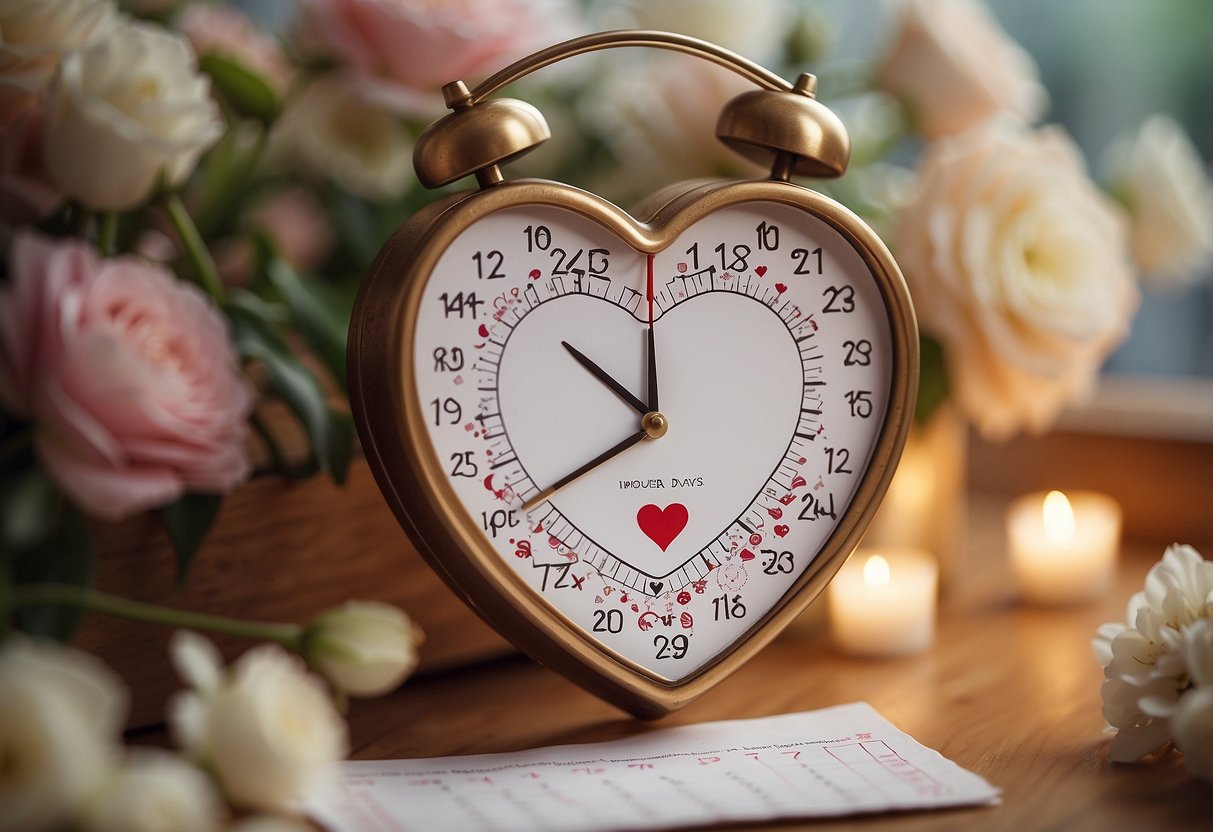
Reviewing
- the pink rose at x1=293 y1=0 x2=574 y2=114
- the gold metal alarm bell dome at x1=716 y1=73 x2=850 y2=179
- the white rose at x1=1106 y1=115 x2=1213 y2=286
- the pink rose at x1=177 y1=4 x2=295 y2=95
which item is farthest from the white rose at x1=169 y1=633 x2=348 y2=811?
the white rose at x1=1106 y1=115 x2=1213 y2=286

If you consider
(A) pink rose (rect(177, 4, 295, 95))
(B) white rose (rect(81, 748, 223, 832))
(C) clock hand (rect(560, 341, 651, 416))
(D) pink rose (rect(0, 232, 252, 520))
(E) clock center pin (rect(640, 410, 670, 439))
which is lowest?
(B) white rose (rect(81, 748, 223, 832))

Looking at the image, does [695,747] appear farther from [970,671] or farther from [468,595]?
[970,671]

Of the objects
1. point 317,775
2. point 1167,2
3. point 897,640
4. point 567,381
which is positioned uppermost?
point 1167,2

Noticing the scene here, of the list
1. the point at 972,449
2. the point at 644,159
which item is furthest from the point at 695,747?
the point at 972,449

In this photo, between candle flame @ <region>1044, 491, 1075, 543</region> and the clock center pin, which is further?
candle flame @ <region>1044, 491, 1075, 543</region>

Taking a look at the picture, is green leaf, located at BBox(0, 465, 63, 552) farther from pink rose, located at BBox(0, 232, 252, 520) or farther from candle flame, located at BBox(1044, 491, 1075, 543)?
candle flame, located at BBox(1044, 491, 1075, 543)

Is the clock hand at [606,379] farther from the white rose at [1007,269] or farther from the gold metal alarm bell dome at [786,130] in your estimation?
the white rose at [1007,269]

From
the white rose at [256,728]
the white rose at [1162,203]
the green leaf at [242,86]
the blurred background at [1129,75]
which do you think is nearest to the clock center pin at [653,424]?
the white rose at [256,728]
